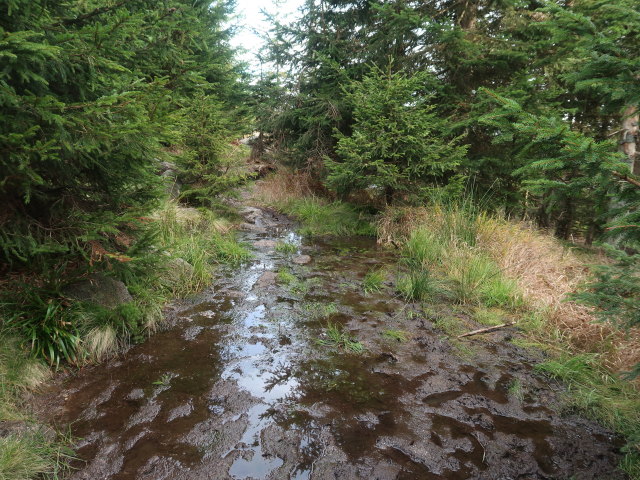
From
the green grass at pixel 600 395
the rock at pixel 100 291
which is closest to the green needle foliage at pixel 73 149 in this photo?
the rock at pixel 100 291

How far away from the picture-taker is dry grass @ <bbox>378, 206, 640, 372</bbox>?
10.2ft

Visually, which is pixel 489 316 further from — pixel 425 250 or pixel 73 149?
pixel 73 149

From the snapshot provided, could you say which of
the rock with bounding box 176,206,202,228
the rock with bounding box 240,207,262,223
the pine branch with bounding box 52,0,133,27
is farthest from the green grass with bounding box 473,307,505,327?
the rock with bounding box 240,207,262,223

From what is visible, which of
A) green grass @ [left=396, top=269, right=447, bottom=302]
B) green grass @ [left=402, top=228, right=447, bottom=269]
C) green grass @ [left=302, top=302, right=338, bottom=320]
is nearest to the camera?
green grass @ [left=302, top=302, right=338, bottom=320]

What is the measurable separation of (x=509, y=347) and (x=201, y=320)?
342cm

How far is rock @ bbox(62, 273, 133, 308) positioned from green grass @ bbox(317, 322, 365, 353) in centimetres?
211

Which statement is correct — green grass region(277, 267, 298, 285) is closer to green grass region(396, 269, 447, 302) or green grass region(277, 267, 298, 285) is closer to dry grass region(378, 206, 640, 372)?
green grass region(396, 269, 447, 302)

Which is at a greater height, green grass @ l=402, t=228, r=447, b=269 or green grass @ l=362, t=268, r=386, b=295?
green grass @ l=402, t=228, r=447, b=269

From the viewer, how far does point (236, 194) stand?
7820 mm

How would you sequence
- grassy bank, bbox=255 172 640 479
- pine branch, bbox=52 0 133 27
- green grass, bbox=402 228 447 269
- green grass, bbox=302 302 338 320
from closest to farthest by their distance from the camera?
pine branch, bbox=52 0 133 27 < grassy bank, bbox=255 172 640 479 < green grass, bbox=302 302 338 320 < green grass, bbox=402 228 447 269

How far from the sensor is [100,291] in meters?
3.22

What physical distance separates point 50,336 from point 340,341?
255 cm

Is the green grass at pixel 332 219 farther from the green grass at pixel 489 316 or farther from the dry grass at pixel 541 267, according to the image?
the green grass at pixel 489 316

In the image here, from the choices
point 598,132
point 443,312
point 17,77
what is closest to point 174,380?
point 17,77
